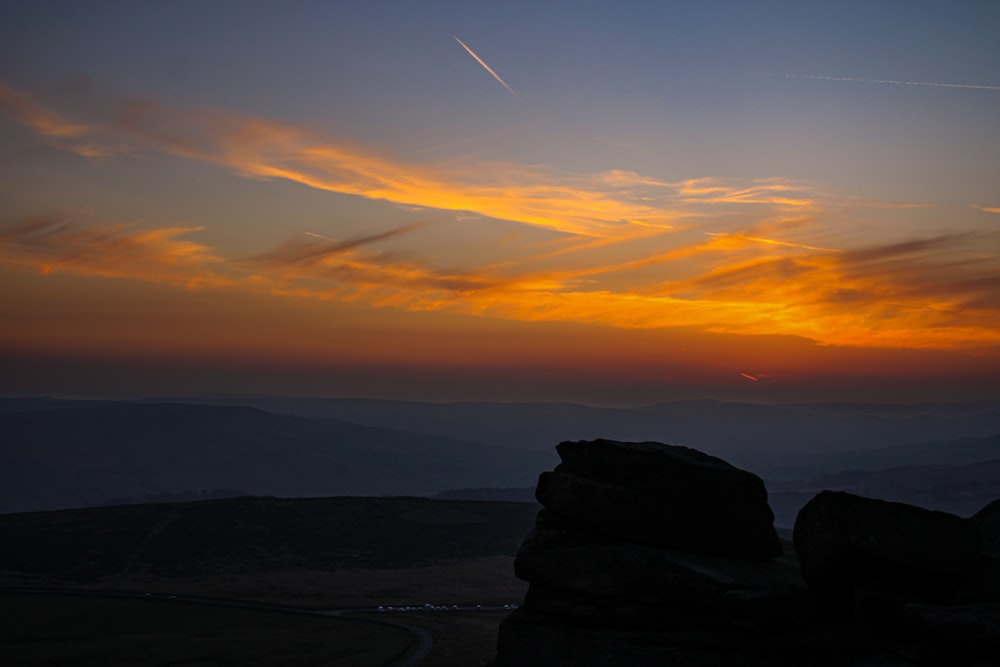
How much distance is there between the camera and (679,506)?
3061 cm

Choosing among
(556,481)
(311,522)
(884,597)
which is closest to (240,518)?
(311,522)

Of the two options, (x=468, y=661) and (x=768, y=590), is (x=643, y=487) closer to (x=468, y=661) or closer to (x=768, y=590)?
(x=768, y=590)

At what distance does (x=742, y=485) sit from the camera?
1218 inches

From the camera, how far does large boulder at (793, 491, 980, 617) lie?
978 inches

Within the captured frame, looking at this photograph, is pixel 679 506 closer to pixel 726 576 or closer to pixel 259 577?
pixel 726 576

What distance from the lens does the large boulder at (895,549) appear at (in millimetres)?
24844

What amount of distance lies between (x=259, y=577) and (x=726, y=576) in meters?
93.6

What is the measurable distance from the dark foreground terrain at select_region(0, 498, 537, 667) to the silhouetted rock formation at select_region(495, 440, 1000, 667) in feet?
85.7

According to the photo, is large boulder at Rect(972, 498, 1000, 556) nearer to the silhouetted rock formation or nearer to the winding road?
the silhouetted rock formation

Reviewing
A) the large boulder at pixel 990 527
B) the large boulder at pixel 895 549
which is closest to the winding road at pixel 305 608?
the large boulder at pixel 990 527

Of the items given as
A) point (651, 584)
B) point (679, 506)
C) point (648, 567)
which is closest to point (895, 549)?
point (679, 506)

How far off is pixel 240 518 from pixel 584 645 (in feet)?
421

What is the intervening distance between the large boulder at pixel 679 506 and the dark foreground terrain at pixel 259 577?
27533 millimetres

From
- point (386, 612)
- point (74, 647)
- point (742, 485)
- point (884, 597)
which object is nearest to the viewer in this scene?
point (884, 597)
